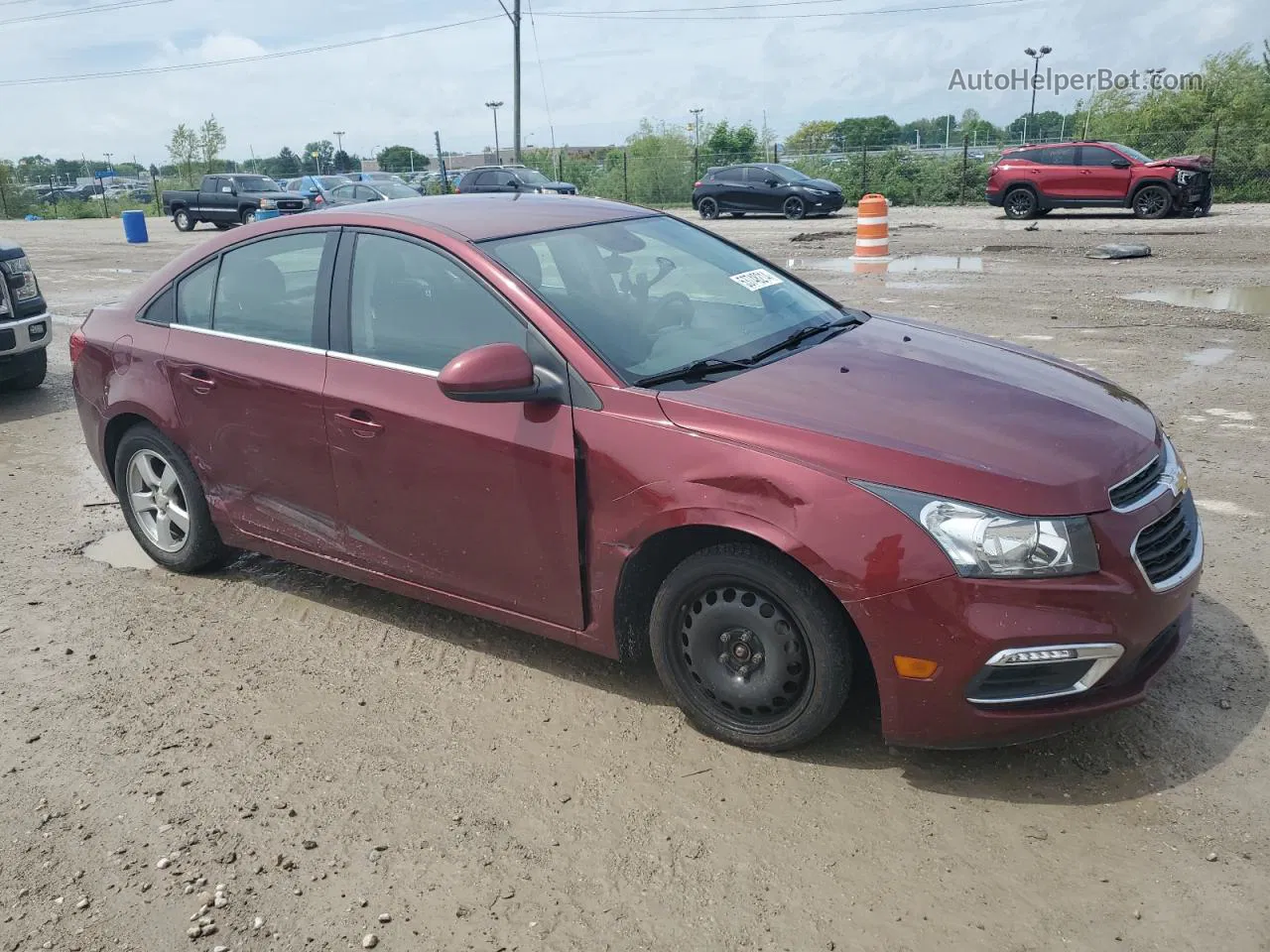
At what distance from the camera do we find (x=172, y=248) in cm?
2575

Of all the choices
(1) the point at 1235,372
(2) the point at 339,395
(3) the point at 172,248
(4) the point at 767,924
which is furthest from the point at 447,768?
(3) the point at 172,248

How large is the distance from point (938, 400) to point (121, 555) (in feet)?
13.7

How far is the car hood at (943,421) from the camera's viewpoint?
3043mm

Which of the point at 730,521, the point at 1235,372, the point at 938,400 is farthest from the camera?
the point at 1235,372

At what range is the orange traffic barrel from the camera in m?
16.5

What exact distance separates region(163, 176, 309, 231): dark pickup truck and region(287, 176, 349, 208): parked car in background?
57 centimetres

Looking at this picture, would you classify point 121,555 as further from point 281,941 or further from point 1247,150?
point 1247,150

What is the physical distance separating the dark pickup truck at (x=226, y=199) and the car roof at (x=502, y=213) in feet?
93.8

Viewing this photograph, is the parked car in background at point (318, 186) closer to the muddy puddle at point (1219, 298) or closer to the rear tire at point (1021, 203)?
the rear tire at point (1021, 203)

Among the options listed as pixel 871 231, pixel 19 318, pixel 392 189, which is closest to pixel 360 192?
pixel 392 189

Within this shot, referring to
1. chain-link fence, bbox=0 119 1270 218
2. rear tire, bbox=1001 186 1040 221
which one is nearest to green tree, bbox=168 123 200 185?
chain-link fence, bbox=0 119 1270 218

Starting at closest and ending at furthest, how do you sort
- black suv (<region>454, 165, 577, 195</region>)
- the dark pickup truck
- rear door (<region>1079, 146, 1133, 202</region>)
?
1. rear door (<region>1079, 146, 1133, 202</region>)
2. black suv (<region>454, 165, 577, 195</region>)
3. the dark pickup truck

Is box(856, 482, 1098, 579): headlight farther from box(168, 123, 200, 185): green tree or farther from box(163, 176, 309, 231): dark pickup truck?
box(168, 123, 200, 185): green tree

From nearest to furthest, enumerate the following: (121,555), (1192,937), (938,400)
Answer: (1192,937), (938,400), (121,555)
